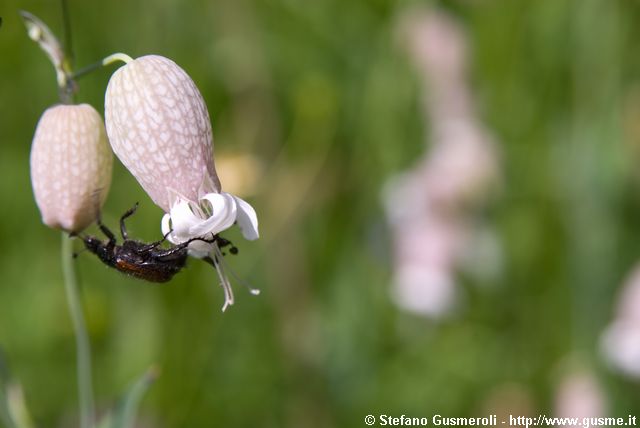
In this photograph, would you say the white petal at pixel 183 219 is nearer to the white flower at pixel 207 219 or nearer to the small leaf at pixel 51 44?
the white flower at pixel 207 219

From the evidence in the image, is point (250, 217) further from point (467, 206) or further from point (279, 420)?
point (467, 206)

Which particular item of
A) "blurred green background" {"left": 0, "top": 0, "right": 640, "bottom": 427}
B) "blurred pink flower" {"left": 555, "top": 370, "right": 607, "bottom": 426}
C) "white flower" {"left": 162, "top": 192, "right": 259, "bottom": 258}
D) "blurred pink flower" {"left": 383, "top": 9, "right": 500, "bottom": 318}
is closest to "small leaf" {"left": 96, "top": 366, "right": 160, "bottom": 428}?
"white flower" {"left": 162, "top": 192, "right": 259, "bottom": 258}

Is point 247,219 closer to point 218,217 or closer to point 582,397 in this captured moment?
point 218,217

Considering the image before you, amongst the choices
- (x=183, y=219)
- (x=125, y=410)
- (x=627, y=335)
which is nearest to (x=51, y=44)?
(x=183, y=219)

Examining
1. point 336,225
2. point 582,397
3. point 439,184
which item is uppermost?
point 439,184

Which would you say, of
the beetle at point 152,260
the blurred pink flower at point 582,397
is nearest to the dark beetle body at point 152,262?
the beetle at point 152,260

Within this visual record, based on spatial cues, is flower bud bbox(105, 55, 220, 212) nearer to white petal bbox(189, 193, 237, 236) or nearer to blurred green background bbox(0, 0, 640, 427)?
white petal bbox(189, 193, 237, 236)
